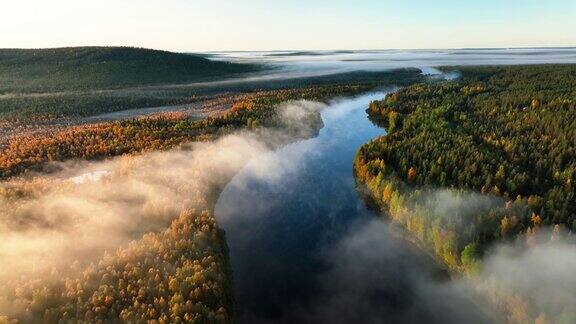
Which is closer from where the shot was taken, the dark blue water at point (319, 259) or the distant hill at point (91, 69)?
the dark blue water at point (319, 259)

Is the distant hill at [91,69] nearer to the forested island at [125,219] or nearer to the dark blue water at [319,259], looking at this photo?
the forested island at [125,219]

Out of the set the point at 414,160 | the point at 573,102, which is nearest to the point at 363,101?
the point at 573,102

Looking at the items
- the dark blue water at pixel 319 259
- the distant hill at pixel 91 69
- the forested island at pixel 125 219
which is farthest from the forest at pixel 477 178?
the distant hill at pixel 91 69

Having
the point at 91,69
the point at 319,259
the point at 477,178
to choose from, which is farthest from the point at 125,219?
the point at 91,69

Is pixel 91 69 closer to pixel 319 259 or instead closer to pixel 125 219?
pixel 125 219

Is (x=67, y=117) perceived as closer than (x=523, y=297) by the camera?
No

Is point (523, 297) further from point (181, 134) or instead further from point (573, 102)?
point (573, 102)
